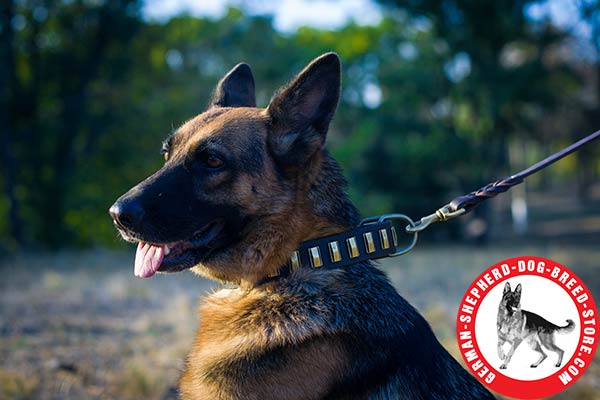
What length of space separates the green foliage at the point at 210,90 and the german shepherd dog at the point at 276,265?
1244 cm

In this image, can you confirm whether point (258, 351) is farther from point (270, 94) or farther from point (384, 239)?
point (270, 94)

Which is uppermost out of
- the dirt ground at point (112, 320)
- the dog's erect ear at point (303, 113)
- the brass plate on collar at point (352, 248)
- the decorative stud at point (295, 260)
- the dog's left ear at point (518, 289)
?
the dog's erect ear at point (303, 113)

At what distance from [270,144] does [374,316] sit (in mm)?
1081

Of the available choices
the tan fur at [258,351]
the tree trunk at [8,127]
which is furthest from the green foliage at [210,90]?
the tan fur at [258,351]

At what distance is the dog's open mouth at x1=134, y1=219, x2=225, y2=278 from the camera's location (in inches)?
115

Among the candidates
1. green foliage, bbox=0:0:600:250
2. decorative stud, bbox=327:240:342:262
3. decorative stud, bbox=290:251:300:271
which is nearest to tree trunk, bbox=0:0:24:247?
green foliage, bbox=0:0:600:250

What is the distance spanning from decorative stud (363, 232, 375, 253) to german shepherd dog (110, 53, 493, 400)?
0.41 ft

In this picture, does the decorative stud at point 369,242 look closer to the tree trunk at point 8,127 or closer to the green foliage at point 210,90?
the green foliage at point 210,90

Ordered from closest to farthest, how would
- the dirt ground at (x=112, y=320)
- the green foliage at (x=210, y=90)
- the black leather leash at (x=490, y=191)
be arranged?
1. the black leather leash at (x=490, y=191)
2. the dirt ground at (x=112, y=320)
3. the green foliage at (x=210, y=90)

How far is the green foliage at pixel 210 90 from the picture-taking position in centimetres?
1596

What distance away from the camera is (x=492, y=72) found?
55.9 ft

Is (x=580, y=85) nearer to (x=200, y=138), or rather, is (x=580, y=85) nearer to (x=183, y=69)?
(x=183, y=69)

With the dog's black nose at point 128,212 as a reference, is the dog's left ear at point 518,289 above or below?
above

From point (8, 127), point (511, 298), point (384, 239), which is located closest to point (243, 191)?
point (384, 239)
